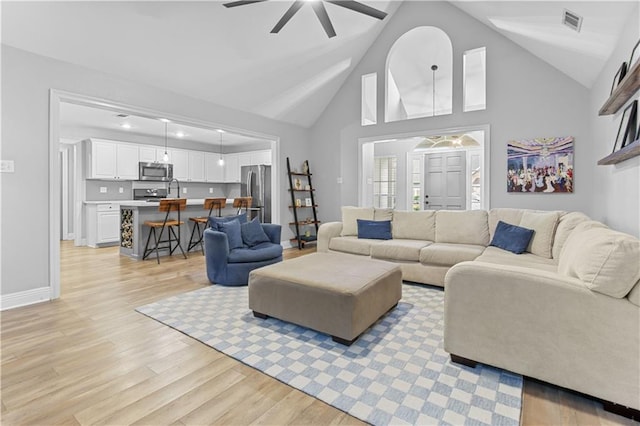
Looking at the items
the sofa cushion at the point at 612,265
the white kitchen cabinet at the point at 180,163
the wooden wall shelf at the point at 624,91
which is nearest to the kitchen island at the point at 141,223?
the white kitchen cabinet at the point at 180,163

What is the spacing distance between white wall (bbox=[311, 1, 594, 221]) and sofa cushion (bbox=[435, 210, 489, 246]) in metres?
1.13

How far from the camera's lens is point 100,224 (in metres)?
6.66

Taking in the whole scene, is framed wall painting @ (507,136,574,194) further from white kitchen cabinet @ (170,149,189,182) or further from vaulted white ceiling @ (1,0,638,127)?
white kitchen cabinet @ (170,149,189,182)

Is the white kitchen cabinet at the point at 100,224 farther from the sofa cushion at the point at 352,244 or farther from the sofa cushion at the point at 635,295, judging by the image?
the sofa cushion at the point at 635,295

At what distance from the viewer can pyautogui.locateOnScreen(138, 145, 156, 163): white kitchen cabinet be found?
756 centimetres

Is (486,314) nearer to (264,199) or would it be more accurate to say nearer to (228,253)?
(228,253)

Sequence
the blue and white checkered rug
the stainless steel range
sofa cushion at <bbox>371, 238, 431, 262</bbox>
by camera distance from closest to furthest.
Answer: the blue and white checkered rug → sofa cushion at <bbox>371, 238, 431, 262</bbox> → the stainless steel range

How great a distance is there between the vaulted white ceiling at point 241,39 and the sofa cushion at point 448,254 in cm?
226

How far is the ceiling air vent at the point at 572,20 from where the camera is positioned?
2.88 metres

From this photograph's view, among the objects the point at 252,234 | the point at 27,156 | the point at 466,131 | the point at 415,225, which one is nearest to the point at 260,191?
the point at 252,234

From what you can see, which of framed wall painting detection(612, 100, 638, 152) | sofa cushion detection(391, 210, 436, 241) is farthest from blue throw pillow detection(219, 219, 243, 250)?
framed wall painting detection(612, 100, 638, 152)

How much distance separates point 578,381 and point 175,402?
2.09 m

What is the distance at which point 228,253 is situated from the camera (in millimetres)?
3760

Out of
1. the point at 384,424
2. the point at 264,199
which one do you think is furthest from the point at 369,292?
the point at 264,199
